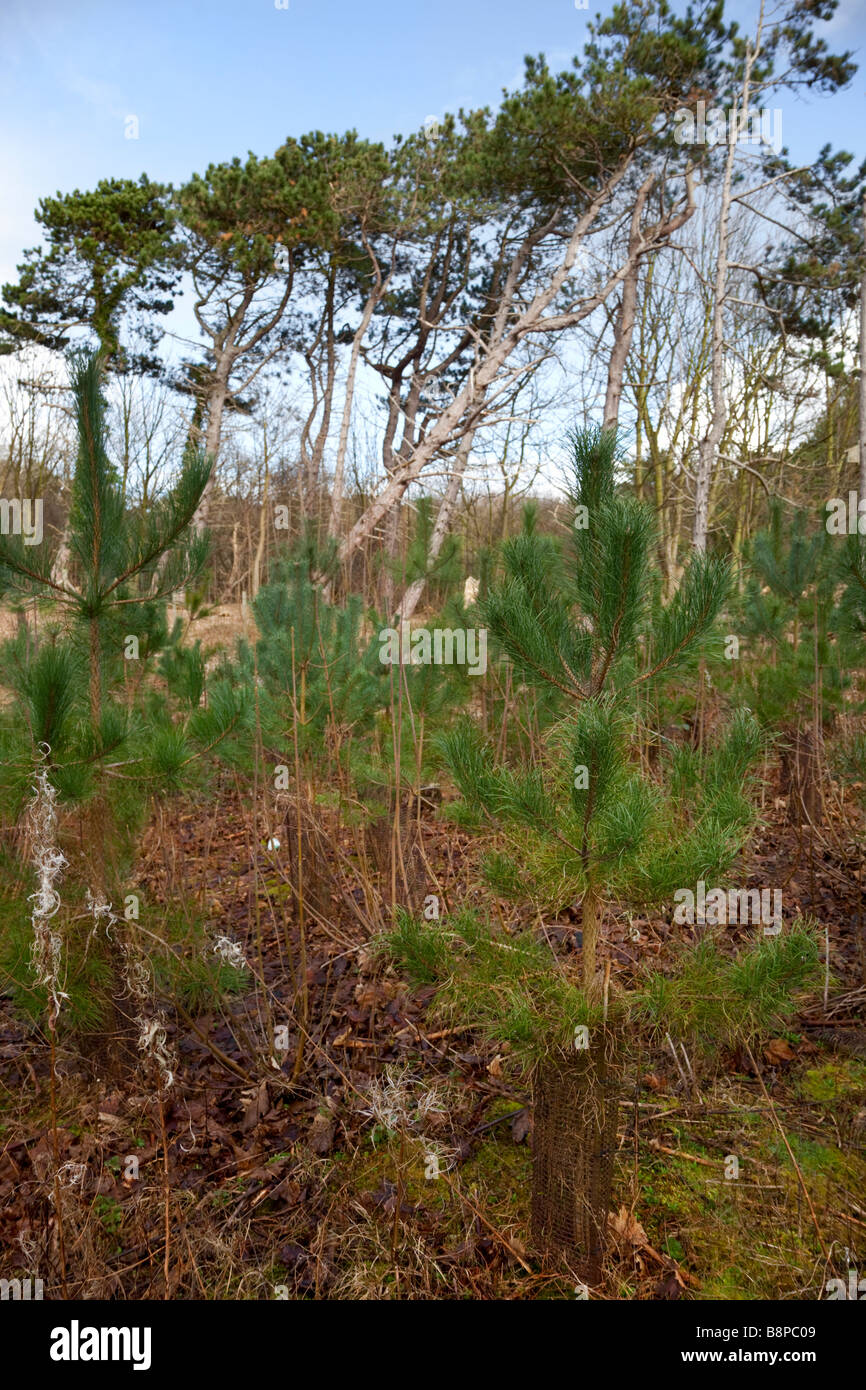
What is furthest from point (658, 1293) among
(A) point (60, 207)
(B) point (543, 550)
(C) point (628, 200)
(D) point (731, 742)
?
(A) point (60, 207)

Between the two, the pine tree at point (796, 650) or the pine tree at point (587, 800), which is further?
the pine tree at point (796, 650)

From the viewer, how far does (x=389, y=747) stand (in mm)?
4309

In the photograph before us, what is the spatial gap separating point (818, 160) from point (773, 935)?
426 inches

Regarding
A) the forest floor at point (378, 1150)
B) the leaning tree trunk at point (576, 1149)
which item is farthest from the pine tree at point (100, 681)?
the leaning tree trunk at point (576, 1149)

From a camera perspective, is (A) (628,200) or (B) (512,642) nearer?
(B) (512,642)

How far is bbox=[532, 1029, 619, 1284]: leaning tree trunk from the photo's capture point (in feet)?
6.75

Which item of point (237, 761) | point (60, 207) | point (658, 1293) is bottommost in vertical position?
point (658, 1293)

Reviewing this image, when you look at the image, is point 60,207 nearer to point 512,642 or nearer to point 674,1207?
point 512,642

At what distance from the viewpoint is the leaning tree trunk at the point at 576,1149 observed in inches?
81.0
